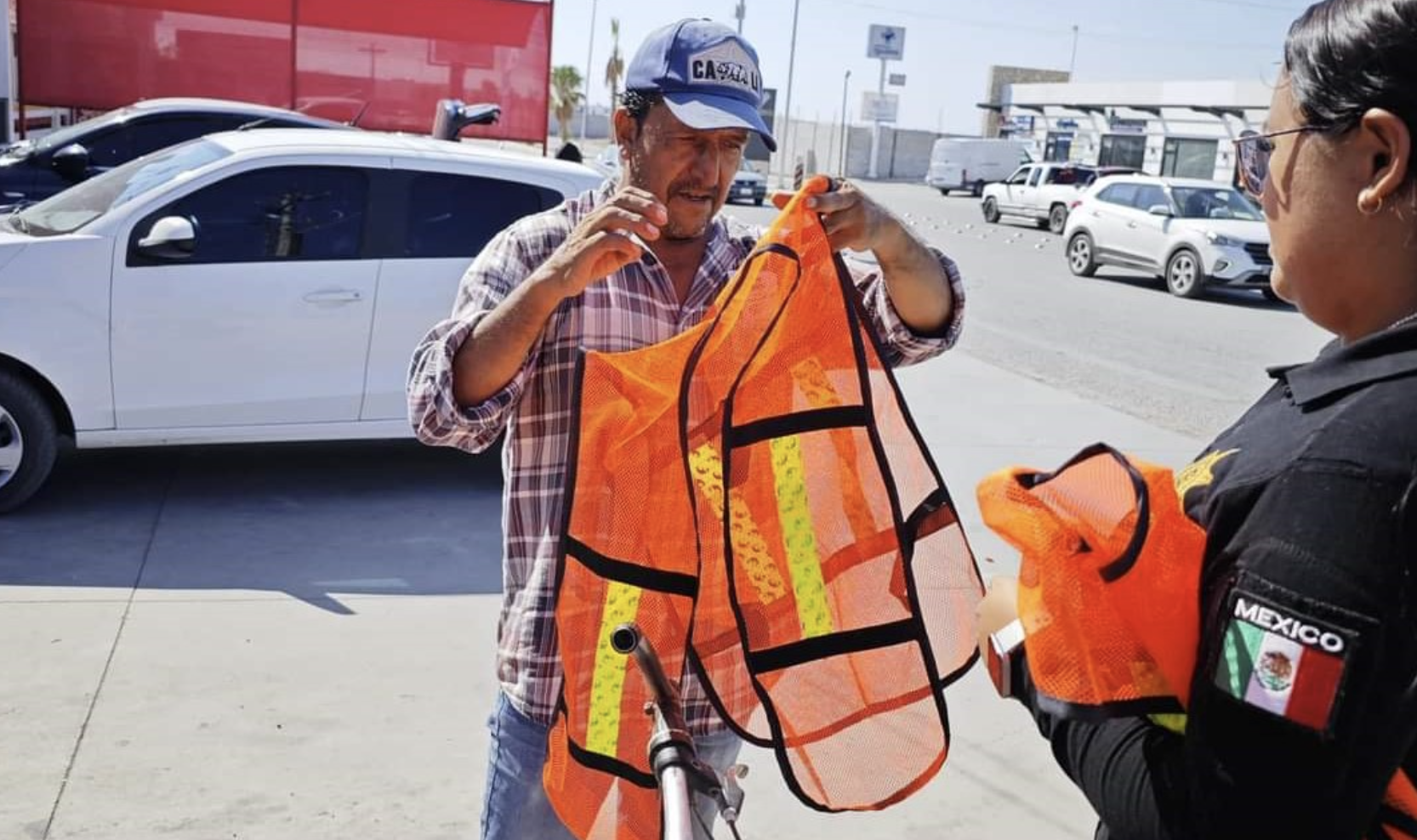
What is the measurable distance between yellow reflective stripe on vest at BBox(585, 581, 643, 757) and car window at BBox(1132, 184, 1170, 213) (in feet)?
65.2

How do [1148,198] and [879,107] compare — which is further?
[879,107]

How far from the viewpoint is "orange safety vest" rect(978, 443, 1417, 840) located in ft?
4.09

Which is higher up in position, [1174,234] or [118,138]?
[118,138]

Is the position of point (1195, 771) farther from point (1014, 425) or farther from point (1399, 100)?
point (1014, 425)

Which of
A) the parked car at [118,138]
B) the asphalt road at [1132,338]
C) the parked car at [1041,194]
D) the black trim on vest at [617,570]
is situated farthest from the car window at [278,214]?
the parked car at [1041,194]

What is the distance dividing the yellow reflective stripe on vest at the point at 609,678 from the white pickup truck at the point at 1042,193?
32.2m

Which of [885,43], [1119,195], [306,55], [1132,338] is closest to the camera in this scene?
[1132,338]

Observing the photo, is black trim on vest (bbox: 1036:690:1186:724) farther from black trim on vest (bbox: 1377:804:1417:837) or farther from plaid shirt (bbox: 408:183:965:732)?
plaid shirt (bbox: 408:183:965:732)

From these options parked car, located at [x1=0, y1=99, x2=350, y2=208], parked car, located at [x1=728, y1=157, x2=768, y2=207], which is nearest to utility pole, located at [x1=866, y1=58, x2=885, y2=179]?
parked car, located at [x1=728, y1=157, x2=768, y2=207]

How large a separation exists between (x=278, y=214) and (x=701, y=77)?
4874mm

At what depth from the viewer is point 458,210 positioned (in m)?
6.91

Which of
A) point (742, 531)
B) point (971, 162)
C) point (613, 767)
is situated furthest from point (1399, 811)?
point (971, 162)

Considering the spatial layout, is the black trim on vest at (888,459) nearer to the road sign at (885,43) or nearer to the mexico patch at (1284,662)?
the mexico patch at (1284,662)

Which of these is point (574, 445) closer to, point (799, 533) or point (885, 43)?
point (799, 533)
